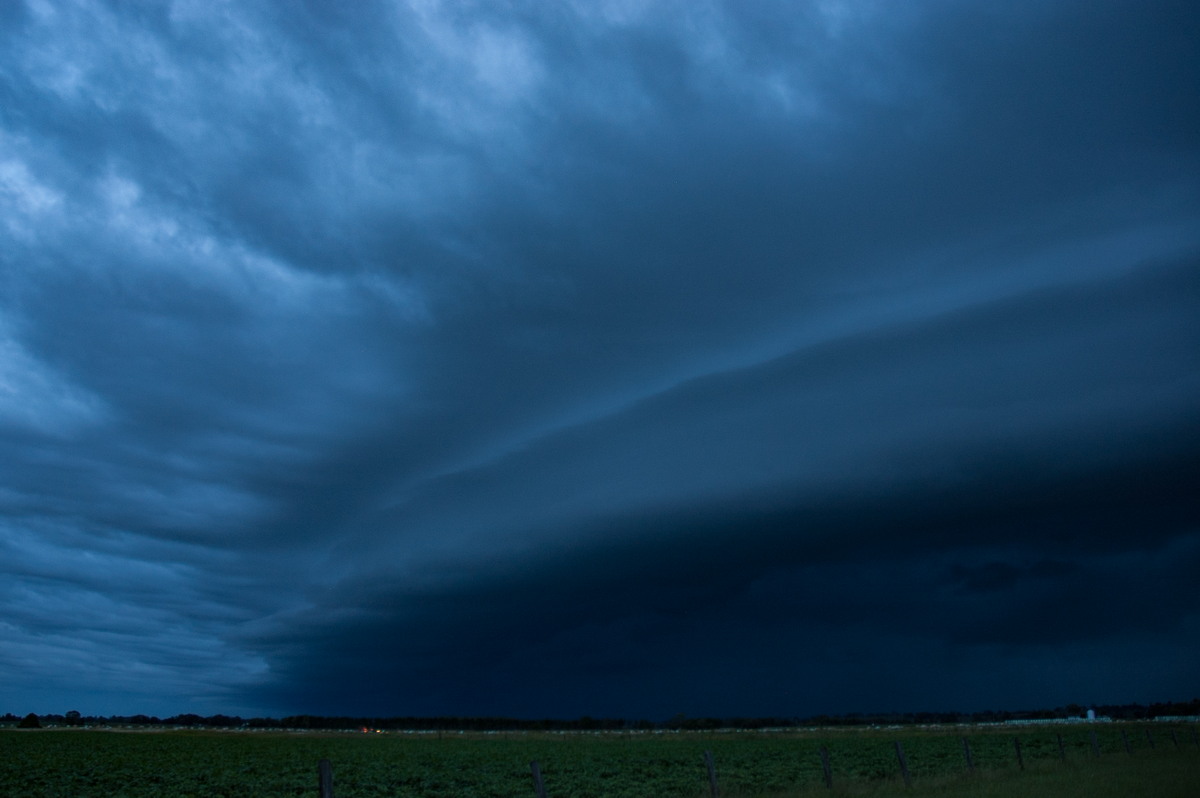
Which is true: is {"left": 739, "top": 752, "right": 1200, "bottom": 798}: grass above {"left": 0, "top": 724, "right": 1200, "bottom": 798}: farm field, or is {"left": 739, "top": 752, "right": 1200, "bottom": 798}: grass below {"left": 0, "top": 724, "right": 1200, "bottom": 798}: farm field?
above

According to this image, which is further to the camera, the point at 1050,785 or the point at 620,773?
the point at 620,773

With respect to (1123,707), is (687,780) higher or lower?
higher

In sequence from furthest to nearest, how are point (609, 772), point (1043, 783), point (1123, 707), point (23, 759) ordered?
1. point (1123, 707)
2. point (23, 759)
3. point (609, 772)
4. point (1043, 783)

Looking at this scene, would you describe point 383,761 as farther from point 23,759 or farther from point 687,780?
point 687,780

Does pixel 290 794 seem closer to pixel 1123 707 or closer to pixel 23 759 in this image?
pixel 23 759

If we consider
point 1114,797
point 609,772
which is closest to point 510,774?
point 609,772

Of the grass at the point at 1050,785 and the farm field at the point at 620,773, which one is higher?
the grass at the point at 1050,785

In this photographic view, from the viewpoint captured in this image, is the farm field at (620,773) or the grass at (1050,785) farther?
the farm field at (620,773)

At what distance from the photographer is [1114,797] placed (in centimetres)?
2119

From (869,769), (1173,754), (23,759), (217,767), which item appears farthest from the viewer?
(23,759)

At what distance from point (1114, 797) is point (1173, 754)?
70.3ft

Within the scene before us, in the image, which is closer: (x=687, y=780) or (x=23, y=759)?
(x=687, y=780)

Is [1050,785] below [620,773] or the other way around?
the other way around

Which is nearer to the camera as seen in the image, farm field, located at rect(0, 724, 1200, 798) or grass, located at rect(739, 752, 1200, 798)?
grass, located at rect(739, 752, 1200, 798)
